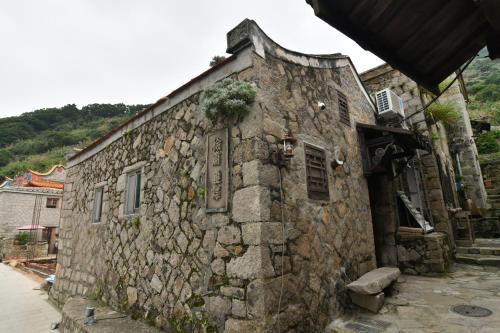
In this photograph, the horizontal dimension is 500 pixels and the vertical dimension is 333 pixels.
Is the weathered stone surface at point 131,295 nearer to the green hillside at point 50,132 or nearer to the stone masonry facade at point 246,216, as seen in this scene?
the stone masonry facade at point 246,216

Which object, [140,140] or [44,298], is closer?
[140,140]

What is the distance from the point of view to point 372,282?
13.1ft

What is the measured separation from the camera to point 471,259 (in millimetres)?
6492

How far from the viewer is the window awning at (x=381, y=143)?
5.62 m

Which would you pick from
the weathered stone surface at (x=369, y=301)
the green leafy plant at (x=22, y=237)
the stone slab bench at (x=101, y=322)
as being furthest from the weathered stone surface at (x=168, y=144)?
the green leafy plant at (x=22, y=237)

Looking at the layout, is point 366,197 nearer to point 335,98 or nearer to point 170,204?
point 335,98

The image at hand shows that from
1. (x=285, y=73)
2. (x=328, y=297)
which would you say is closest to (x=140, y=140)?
(x=285, y=73)

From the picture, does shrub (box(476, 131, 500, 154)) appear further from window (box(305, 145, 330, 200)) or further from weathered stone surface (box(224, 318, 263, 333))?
weathered stone surface (box(224, 318, 263, 333))

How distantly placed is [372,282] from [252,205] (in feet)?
8.07

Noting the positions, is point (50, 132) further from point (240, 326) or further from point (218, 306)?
point (240, 326)

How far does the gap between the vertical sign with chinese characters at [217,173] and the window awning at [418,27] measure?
1.94 m

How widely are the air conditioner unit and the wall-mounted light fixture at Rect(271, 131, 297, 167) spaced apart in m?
4.97

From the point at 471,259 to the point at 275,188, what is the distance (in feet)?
21.1

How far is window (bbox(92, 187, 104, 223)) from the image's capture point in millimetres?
6402
